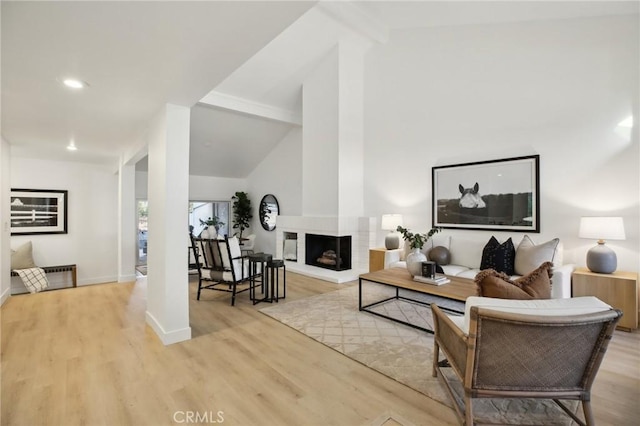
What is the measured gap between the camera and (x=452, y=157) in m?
4.87

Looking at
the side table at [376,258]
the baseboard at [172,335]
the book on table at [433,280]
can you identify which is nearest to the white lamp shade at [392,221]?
the side table at [376,258]

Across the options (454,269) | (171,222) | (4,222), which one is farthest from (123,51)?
(454,269)

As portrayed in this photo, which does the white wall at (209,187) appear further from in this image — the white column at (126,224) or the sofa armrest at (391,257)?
the sofa armrest at (391,257)

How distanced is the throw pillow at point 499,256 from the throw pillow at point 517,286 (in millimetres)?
1967

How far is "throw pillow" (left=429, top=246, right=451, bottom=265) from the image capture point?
437 cm

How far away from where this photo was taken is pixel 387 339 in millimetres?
2916

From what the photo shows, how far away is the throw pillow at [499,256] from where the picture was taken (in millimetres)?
3779

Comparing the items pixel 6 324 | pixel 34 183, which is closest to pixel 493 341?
pixel 6 324

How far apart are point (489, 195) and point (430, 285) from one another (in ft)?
6.79

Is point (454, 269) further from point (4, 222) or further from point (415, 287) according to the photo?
point (4, 222)

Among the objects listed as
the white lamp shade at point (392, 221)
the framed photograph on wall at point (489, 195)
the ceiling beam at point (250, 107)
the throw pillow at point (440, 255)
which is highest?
the ceiling beam at point (250, 107)

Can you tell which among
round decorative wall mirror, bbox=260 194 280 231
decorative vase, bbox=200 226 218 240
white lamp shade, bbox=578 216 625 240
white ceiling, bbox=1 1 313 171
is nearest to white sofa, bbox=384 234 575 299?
white lamp shade, bbox=578 216 625 240

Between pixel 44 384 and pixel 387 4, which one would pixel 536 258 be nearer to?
pixel 387 4

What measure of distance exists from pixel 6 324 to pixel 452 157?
6149 mm
